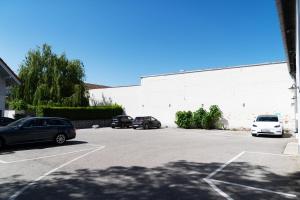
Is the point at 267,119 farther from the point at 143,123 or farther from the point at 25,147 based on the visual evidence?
the point at 25,147

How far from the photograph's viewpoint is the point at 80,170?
9148 mm

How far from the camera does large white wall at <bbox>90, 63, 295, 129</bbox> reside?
25125mm

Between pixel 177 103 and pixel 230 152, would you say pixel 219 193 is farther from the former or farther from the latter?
pixel 177 103

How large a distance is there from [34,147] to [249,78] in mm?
18996

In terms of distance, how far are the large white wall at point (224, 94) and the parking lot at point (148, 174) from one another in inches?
525

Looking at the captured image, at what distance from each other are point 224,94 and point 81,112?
46.0 ft

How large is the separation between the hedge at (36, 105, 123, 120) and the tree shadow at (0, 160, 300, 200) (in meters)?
19.4

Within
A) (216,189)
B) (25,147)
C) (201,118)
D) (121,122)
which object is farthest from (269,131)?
(25,147)

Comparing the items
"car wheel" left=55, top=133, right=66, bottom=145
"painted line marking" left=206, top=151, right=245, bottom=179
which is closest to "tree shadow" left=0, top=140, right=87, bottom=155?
"car wheel" left=55, top=133, right=66, bottom=145

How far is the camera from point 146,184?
7516 mm

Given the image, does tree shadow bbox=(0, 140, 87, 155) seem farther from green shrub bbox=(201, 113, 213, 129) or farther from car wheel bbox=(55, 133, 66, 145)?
green shrub bbox=(201, 113, 213, 129)

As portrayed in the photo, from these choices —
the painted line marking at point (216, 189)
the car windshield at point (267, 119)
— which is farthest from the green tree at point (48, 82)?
the painted line marking at point (216, 189)

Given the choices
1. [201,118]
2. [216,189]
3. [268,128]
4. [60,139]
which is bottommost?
[216,189]

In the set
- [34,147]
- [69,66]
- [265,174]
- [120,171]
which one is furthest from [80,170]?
[69,66]
